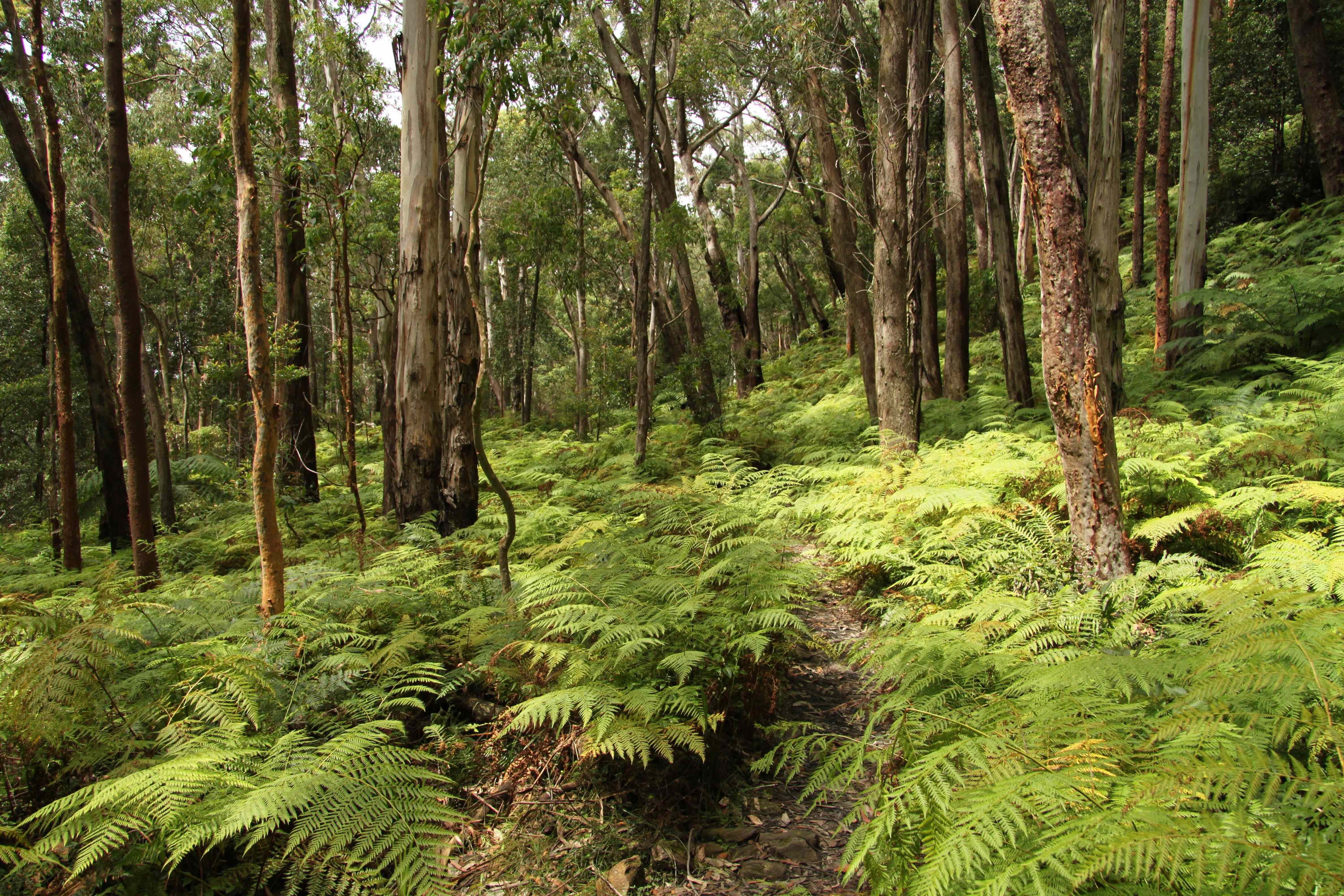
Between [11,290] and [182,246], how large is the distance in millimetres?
4244

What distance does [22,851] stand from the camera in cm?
214

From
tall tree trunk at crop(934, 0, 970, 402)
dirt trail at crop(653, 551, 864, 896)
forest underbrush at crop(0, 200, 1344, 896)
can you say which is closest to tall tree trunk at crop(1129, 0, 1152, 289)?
tall tree trunk at crop(934, 0, 970, 402)

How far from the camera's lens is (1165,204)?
32.7ft

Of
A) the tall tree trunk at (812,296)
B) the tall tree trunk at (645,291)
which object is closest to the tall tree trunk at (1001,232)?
the tall tree trunk at (645,291)

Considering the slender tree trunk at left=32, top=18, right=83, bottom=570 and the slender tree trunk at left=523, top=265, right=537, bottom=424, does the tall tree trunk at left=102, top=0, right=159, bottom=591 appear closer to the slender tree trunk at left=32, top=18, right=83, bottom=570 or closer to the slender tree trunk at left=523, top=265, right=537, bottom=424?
the slender tree trunk at left=32, top=18, right=83, bottom=570

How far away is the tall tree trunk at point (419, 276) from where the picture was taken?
6562 mm

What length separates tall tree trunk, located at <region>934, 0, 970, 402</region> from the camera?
9016 millimetres

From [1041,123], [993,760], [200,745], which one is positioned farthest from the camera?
[1041,123]

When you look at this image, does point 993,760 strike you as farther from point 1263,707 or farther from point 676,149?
point 676,149

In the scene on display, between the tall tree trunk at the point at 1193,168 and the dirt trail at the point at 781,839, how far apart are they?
7.95m

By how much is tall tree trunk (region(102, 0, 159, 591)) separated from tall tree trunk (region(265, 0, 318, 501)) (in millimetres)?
2089

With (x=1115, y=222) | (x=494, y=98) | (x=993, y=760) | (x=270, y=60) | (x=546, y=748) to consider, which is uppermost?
(x=270, y=60)

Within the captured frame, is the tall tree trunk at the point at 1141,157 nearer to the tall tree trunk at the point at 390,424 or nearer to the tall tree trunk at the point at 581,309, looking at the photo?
the tall tree trunk at the point at 581,309

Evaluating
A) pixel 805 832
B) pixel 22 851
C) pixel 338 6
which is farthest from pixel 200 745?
pixel 338 6
